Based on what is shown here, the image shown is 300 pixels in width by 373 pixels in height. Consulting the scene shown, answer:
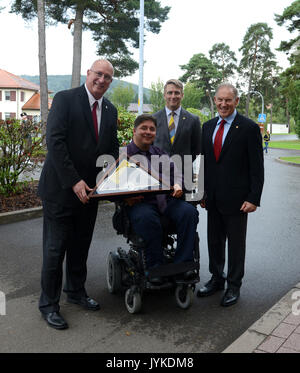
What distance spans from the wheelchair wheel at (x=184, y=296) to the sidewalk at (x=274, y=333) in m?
0.65

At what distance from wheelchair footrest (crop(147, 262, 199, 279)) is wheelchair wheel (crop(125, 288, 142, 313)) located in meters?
0.29

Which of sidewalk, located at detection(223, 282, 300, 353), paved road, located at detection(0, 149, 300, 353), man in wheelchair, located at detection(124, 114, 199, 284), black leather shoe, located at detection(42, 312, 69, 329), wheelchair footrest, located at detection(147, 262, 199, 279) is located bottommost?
paved road, located at detection(0, 149, 300, 353)

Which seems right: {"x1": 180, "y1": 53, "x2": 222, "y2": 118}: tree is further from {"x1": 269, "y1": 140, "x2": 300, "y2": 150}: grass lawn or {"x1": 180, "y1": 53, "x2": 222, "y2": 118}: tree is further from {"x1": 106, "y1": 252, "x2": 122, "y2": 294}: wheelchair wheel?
{"x1": 106, "y1": 252, "x2": 122, "y2": 294}: wheelchair wheel

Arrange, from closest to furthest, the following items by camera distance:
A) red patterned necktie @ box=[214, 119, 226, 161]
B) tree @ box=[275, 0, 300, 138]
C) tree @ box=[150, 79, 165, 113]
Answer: red patterned necktie @ box=[214, 119, 226, 161] < tree @ box=[275, 0, 300, 138] < tree @ box=[150, 79, 165, 113]

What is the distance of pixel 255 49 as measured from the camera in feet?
222

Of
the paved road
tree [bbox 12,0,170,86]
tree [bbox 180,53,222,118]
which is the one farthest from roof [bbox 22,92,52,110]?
the paved road

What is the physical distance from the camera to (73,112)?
12.0 feet

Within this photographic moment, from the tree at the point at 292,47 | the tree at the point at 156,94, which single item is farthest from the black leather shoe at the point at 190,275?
the tree at the point at 156,94

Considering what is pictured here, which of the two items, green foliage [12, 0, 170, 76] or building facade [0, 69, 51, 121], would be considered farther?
building facade [0, 69, 51, 121]

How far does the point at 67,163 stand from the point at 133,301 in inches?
54.5

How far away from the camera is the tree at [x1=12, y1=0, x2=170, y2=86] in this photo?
2309 cm

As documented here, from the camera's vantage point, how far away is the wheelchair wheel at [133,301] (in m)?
3.84

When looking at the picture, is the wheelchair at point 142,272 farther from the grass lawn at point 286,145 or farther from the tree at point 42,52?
the grass lawn at point 286,145
